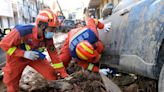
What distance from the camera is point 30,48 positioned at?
14.8 ft

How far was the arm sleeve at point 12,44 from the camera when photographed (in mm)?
4156

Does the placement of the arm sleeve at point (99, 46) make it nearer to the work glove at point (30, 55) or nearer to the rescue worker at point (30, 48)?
the rescue worker at point (30, 48)

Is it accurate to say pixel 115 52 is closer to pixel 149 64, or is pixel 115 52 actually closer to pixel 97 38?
pixel 97 38

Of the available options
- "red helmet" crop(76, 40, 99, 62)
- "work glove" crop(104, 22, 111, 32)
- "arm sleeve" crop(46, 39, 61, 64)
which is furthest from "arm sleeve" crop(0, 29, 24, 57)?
"work glove" crop(104, 22, 111, 32)

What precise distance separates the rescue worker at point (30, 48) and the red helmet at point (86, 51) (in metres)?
0.44

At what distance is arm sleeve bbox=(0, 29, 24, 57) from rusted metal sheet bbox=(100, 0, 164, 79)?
1.30 meters

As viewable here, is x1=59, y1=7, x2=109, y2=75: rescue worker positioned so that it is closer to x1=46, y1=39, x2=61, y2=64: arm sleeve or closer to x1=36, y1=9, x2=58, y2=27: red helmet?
x1=46, y1=39, x2=61, y2=64: arm sleeve

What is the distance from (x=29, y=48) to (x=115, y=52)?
1290mm

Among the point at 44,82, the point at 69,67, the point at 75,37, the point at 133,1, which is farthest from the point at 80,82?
the point at 69,67

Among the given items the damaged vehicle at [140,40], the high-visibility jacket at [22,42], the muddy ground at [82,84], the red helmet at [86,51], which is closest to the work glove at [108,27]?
the damaged vehicle at [140,40]

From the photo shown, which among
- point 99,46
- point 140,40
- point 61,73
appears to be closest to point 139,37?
point 140,40

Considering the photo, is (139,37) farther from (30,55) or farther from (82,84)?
(30,55)

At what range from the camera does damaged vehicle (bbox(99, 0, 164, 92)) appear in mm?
2789

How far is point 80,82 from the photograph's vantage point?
4.02 m
